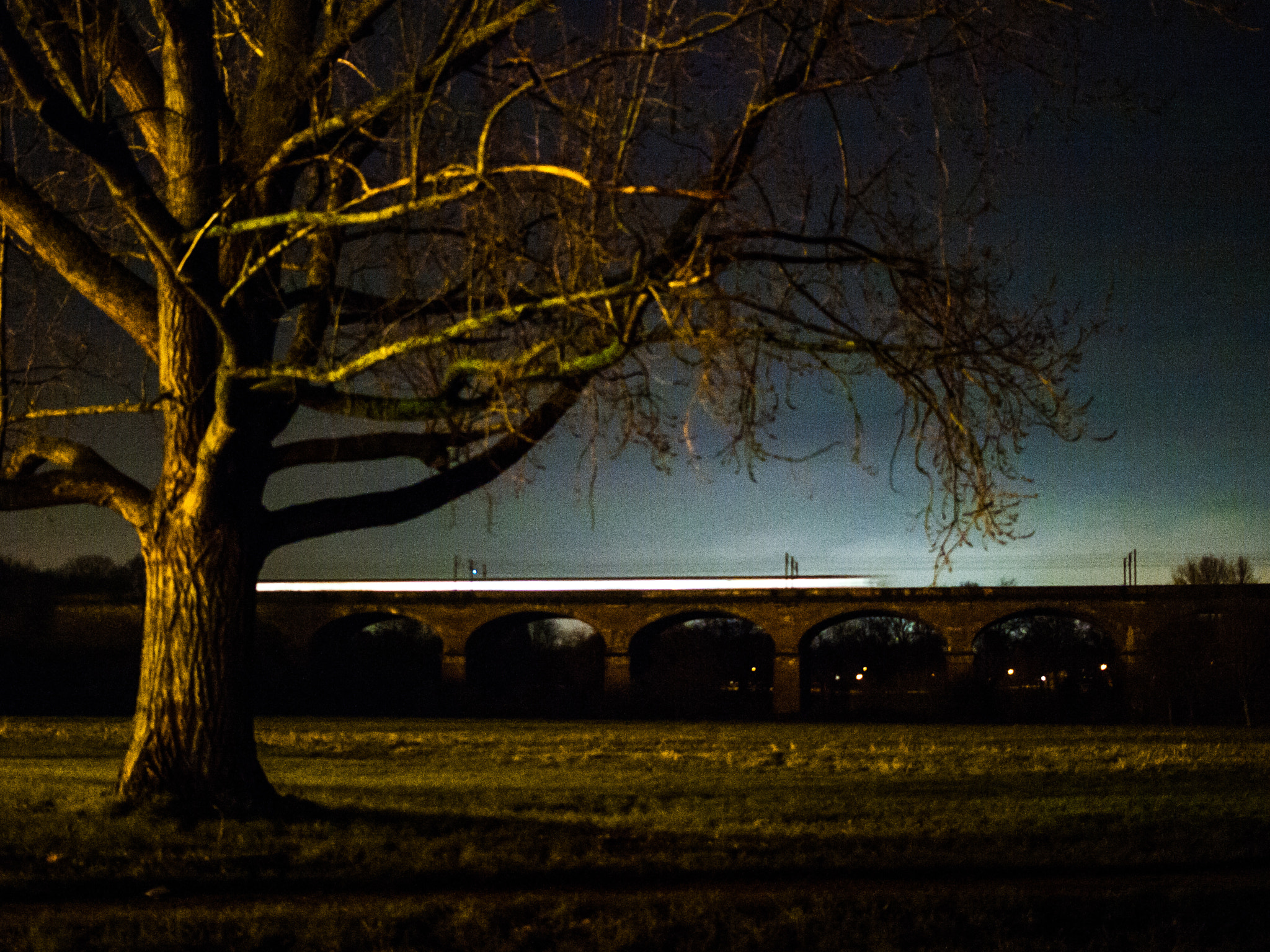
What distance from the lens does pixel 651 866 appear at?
633cm

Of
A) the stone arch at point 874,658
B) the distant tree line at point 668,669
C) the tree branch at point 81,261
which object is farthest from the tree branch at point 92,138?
the stone arch at point 874,658

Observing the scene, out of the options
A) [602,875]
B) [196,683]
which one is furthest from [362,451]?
[602,875]

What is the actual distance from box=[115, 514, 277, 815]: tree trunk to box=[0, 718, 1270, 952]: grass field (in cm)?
39

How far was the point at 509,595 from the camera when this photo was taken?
48.2 m

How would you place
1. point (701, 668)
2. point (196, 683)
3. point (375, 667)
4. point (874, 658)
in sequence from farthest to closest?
1. point (874, 658)
2. point (701, 668)
3. point (375, 667)
4. point (196, 683)

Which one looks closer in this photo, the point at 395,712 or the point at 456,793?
the point at 456,793

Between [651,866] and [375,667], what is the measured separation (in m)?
47.4

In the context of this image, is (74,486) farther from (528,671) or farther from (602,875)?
(528,671)

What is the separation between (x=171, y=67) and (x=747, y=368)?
4.68 m

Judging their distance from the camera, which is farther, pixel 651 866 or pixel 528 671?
pixel 528 671

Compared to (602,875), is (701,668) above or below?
above

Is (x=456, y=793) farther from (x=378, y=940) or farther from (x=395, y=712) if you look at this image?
(x=395, y=712)

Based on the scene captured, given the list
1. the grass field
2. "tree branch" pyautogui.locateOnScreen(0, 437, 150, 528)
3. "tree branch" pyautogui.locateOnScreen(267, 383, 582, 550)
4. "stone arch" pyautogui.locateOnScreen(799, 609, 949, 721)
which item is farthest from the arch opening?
"tree branch" pyautogui.locateOnScreen(0, 437, 150, 528)

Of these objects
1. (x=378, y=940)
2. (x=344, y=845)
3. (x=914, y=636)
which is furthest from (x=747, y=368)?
(x=914, y=636)
